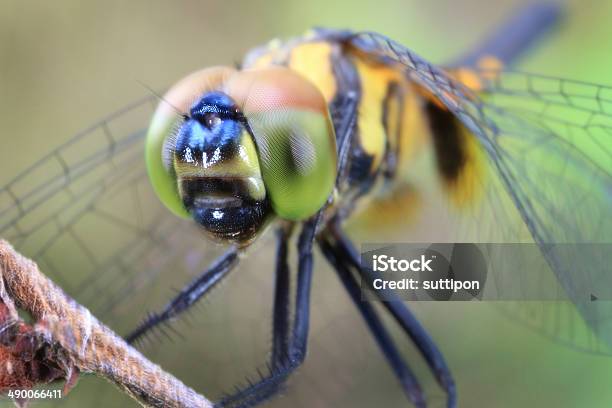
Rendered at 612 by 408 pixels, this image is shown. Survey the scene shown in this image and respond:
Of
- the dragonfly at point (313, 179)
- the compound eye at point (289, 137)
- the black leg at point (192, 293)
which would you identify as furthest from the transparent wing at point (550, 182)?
the black leg at point (192, 293)

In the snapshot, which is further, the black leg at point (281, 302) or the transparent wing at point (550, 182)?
the black leg at point (281, 302)

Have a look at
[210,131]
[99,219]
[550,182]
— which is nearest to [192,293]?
[210,131]

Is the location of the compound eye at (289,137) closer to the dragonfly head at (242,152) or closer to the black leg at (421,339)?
the dragonfly head at (242,152)

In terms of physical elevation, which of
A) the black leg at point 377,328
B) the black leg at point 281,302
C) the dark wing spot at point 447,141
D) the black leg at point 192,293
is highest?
the dark wing spot at point 447,141

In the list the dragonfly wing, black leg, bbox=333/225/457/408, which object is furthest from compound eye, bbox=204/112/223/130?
black leg, bbox=333/225/457/408

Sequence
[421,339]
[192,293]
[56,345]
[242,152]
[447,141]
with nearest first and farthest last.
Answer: [56,345] < [242,152] < [192,293] < [421,339] < [447,141]

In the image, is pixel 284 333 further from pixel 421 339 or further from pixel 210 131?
pixel 210 131

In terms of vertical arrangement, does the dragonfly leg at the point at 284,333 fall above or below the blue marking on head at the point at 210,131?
below

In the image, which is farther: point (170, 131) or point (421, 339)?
point (421, 339)
